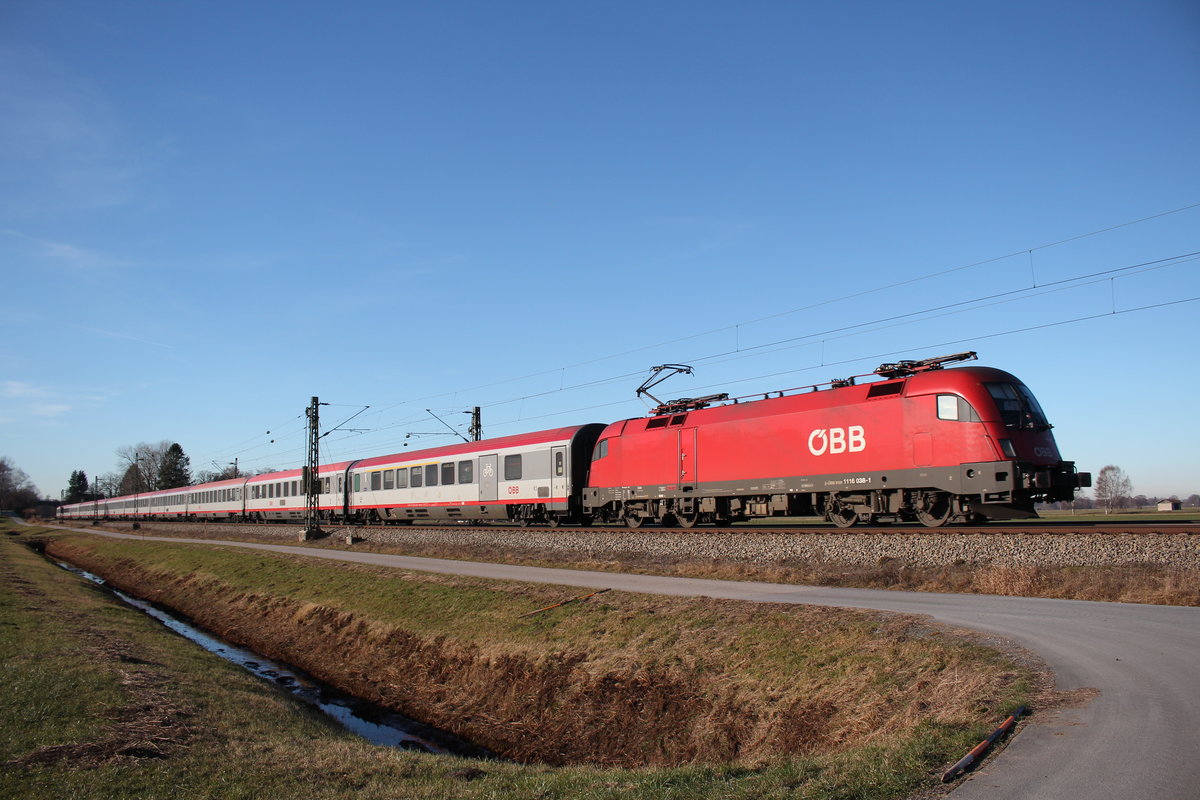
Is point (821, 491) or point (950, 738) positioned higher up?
point (821, 491)

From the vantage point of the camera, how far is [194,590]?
28.4 metres

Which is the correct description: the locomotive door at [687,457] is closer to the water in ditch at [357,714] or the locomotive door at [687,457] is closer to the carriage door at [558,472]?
the carriage door at [558,472]

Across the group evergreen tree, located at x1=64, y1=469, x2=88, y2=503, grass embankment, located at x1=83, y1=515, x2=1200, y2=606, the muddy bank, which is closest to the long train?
grass embankment, located at x1=83, y1=515, x2=1200, y2=606

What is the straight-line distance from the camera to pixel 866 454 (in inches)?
743

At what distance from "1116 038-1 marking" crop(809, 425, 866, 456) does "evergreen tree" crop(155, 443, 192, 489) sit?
13214 cm

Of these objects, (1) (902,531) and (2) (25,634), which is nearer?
(2) (25,634)

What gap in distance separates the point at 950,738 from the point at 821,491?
45.3ft

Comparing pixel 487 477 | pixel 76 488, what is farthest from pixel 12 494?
pixel 487 477

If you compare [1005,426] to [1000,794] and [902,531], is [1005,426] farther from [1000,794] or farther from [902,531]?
[1000,794]

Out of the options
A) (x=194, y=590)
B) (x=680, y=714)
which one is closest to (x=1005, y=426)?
(x=680, y=714)

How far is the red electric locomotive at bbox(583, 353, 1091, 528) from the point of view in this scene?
55.2ft

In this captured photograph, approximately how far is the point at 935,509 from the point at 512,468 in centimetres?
1789

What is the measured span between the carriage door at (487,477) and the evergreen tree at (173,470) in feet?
377

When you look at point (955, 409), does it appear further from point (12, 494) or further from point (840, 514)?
point (12, 494)
